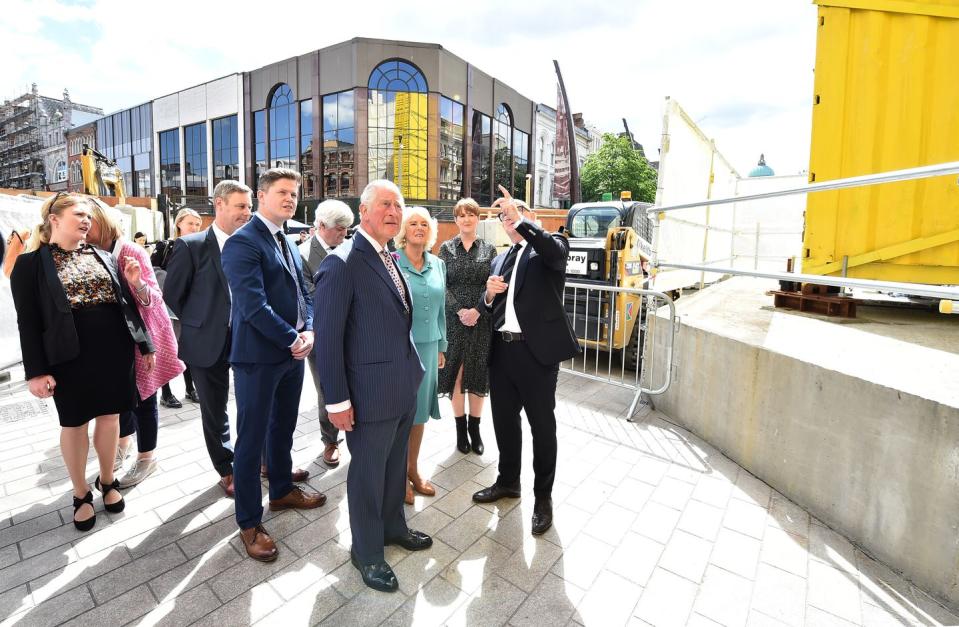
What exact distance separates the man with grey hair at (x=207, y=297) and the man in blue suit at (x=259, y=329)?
60cm

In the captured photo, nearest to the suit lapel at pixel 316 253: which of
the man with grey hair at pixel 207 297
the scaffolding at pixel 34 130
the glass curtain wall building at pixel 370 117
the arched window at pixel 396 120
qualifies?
the man with grey hair at pixel 207 297

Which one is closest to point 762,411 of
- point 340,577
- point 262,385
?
point 340,577

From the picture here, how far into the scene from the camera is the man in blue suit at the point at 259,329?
2572 mm

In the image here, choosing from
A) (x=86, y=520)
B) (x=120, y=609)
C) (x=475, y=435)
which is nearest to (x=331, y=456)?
(x=475, y=435)

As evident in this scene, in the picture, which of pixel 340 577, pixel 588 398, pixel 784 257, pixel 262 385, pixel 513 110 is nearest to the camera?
pixel 340 577

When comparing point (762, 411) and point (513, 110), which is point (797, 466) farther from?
point (513, 110)

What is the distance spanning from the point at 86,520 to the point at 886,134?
6.95 m

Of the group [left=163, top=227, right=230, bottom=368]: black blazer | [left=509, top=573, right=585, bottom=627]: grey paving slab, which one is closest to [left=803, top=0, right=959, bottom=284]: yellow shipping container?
[left=509, top=573, right=585, bottom=627]: grey paving slab

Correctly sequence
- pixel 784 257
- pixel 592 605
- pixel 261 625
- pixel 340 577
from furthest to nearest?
pixel 784 257, pixel 340 577, pixel 592 605, pixel 261 625

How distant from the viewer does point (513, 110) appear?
39.5m

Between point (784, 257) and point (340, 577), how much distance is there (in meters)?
11.6

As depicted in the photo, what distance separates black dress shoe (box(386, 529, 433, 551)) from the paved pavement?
5 cm

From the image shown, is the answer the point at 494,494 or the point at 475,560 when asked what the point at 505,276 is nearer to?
the point at 494,494

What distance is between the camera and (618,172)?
33.1m
